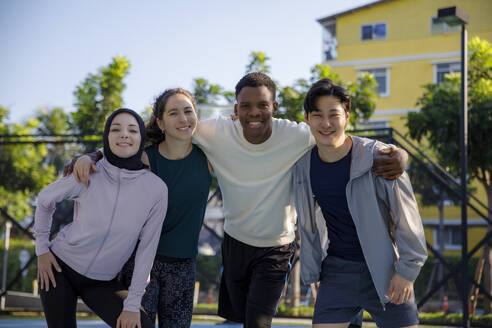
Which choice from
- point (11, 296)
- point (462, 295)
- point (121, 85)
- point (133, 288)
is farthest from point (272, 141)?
point (121, 85)

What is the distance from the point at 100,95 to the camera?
14.1 metres

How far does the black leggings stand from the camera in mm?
3098

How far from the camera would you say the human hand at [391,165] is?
3127 mm

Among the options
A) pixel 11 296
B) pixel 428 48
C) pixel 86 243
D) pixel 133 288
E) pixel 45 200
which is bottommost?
pixel 11 296

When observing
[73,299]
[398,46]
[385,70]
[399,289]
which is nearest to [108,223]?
[73,299]

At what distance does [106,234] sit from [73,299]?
1.39ft

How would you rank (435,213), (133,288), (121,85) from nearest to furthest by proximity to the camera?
(133,288) → (435,213) → (121,85)

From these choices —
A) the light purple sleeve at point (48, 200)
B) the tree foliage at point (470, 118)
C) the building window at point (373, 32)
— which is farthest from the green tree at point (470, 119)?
the building window at point (373, 32)

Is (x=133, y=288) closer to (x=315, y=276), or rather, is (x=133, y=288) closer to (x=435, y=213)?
(x=315, y=276)

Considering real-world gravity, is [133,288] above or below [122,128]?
below

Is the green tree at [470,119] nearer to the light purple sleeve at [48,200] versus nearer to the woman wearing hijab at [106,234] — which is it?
the woman wearing hijab at [106,234]

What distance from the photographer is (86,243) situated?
314 centimetres

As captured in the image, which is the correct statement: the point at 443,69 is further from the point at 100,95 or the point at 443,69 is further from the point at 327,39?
the point at 100,95

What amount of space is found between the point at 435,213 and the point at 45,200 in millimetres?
5928
